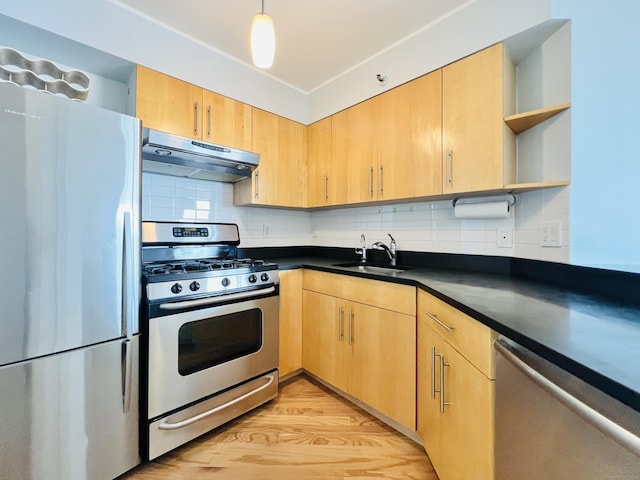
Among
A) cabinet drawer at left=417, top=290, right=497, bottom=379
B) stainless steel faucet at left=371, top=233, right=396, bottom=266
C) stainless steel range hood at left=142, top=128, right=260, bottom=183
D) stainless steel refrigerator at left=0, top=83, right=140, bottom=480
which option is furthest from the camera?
stainless steel faucet at left=371, top=233, right=396, bottom=266

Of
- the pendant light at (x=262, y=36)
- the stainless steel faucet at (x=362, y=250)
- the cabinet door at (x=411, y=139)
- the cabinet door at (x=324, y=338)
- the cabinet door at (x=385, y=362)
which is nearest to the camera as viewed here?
the pendant light at (x=262, y=36)

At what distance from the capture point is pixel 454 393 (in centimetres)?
108

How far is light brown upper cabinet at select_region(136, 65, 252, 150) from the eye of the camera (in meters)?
1.66

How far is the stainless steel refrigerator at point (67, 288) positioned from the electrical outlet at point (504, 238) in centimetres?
199

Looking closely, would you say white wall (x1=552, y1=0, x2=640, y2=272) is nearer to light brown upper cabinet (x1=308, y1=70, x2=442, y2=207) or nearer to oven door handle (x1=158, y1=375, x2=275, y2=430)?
light brown upper cabinet (x1=308, y1=70, x2=442, y2=207)

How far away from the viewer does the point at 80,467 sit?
45.0 inches

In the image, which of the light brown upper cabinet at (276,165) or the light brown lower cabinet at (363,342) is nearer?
the light brown lower cabinet at (363,342)

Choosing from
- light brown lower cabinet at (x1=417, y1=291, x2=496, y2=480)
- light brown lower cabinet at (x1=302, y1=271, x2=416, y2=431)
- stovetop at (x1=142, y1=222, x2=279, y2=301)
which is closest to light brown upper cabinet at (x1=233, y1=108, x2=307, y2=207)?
stovetop at (x1=142, y1=222, x2=279, y2=301)

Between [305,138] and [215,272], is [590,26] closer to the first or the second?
[305,138]

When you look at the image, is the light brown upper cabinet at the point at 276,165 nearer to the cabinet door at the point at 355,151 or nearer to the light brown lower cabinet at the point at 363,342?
the cabinet door at the point at 355,151

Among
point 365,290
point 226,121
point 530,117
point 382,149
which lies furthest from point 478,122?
point 226,121

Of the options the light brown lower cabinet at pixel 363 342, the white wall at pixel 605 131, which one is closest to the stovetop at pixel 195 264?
the light brown lower cabinet at pixel 363 342

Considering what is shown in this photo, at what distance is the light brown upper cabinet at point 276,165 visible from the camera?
2.20 metres

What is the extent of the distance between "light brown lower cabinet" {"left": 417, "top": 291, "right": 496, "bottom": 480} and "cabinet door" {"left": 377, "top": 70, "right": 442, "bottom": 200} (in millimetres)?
774
